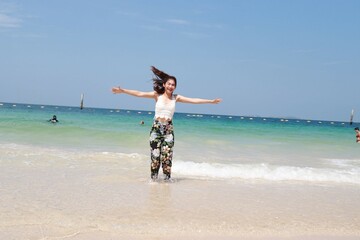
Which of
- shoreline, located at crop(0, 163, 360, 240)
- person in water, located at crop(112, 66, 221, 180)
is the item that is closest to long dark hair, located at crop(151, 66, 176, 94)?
person in water, located at crop(112, 66, 221, 180)

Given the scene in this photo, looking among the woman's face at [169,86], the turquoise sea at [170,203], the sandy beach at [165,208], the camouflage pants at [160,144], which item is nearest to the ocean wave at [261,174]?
the turquoise sea at [170,203]

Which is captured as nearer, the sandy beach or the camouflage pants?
the sandy beach

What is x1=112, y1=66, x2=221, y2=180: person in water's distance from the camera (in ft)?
23.5

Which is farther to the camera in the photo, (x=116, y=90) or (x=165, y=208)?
(x=116, y=90)

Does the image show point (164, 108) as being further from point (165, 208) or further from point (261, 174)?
point (261, 174)

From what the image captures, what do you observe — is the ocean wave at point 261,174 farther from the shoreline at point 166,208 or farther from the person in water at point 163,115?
the person in water at point 163,115

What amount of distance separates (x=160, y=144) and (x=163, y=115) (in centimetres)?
50

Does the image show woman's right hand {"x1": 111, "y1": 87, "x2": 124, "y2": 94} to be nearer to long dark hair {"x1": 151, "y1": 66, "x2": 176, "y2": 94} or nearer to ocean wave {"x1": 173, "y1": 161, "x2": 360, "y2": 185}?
long dark hair {"x1": 151, "y1": 66, "x2": 176, "y2": 94}

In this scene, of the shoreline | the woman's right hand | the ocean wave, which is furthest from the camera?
the ocean wave

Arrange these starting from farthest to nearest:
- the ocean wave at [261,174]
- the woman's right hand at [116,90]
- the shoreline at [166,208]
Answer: the ocean wave at [261,174]
the woman's right hand at [116,90]
the shoreline at [166,208]

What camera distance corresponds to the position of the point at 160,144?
7242 millimetres

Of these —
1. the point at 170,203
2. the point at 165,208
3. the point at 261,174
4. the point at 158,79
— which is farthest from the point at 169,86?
the point at 261,174

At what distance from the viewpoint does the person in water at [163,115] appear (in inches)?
282

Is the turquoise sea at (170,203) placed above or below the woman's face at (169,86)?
below
